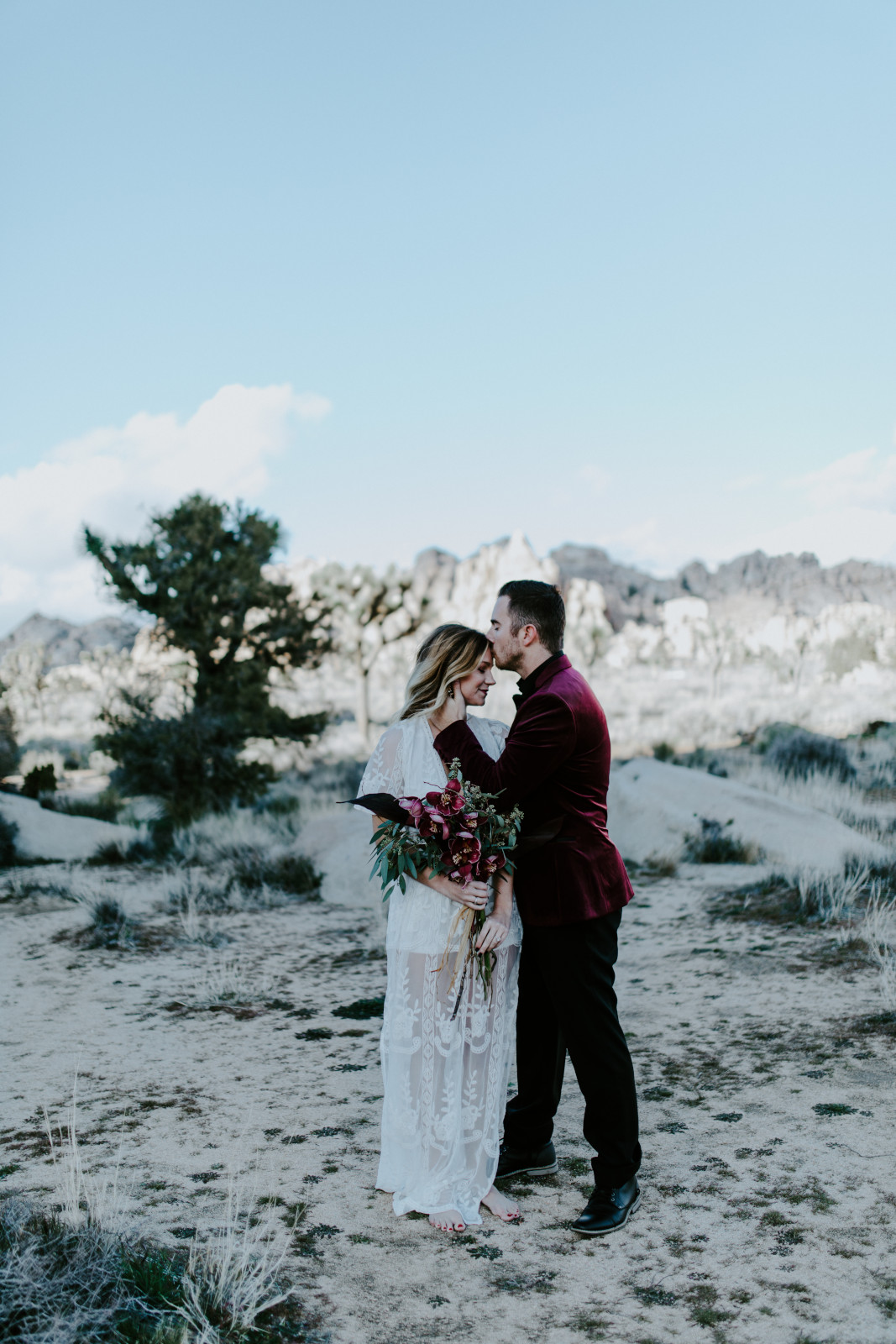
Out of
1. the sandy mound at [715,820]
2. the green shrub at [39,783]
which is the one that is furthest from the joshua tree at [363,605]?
the sandy mound at [715,820]

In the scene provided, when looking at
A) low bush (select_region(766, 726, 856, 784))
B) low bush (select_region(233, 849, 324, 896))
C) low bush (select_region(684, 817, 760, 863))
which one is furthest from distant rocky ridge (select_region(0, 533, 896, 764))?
low bush (select_region(684, 817, 760, 863))

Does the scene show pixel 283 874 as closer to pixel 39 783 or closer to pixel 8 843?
pixel 8 843

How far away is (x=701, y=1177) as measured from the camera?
345cm

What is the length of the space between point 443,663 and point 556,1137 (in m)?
2.11

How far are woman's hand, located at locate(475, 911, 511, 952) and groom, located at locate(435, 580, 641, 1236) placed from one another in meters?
0.08

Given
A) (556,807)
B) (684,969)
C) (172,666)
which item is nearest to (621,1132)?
(556,807)

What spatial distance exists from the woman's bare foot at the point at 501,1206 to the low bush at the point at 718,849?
7.10m

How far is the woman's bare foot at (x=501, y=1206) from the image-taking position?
3201 mm

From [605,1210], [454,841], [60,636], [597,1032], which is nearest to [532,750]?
[454,841]

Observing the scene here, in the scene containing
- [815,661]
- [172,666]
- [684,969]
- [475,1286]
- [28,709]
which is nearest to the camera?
[475,1286]

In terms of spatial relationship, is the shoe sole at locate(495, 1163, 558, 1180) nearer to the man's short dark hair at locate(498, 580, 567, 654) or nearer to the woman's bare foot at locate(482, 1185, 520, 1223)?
the woman's bare foot at locate(482, 1185, 520, 1223)

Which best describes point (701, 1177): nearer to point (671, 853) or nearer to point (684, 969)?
point (684, 969)

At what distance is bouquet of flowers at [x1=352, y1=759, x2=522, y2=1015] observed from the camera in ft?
9.94

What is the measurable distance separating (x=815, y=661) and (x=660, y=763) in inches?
1490
